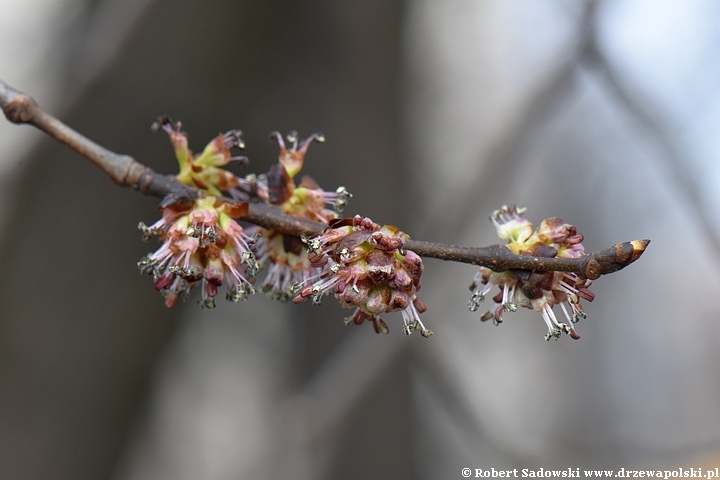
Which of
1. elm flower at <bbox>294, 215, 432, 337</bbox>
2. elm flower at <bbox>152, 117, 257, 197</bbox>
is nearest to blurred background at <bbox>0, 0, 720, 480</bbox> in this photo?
elm flower at <bbox>152, 117, 257, 197</bbox>

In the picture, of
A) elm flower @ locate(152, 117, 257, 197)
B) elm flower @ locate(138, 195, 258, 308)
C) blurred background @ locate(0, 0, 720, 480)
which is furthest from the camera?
blurred background @ locate(0, 0, 720, 480)

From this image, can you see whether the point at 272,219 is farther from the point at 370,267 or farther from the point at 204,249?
the point at 370,267

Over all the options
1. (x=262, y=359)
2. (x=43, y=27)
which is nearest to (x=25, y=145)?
(x=43, y=27)

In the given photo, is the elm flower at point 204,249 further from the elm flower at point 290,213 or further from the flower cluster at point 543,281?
the flower cluster at point 543,281

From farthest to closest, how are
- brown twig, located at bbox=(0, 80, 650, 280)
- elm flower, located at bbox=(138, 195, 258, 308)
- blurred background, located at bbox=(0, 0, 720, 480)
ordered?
blurred background, located at bbox=(0, 0, 720, 480)
elm flower, located at bbox=(138, 195, 258, 308)
brown twig, located at bbox=(0, 80, 650, 280)

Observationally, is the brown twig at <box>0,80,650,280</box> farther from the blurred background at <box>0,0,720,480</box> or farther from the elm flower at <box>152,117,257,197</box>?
the blurred background at <box>0,0,720,480</box>

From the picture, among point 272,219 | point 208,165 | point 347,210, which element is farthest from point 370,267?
point 347,210

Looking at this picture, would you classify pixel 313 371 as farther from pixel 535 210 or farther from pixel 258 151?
pixel 535 210
